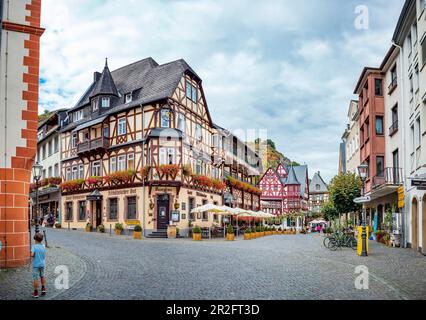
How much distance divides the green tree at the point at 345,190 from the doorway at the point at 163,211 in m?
12.1

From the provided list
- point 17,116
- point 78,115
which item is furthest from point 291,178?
point 17,116

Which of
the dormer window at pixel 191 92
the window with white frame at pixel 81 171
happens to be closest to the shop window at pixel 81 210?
the window with white frame at pixel 81 171

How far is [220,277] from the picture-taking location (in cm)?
1305

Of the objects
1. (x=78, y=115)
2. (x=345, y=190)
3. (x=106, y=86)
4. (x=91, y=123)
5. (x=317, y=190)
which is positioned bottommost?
(x=345, y=190)

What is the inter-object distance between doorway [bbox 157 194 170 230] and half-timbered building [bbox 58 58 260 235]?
7cm

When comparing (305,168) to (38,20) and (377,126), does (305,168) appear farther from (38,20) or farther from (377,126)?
(38,20)

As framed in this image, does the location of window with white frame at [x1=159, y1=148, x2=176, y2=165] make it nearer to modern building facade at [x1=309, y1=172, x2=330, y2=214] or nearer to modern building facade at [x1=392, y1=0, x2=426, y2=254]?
modern building facade at [x1=392, y1=0, x2=426, y2=254]

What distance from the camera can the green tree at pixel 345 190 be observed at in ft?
110

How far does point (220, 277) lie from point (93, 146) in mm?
28600

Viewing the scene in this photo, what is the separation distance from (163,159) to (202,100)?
8954 mm

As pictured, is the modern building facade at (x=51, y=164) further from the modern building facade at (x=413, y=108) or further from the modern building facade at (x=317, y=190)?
the modern building facade at (x=317, y=190)

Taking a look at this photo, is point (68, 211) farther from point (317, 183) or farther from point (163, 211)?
point (317, 183)

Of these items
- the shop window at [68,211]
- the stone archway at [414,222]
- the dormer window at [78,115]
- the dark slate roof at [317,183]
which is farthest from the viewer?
the dark slate roof at [317,183]
